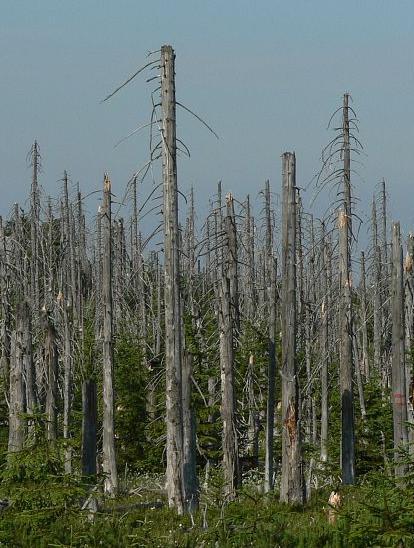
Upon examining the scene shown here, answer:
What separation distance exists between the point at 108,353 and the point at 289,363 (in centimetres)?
732

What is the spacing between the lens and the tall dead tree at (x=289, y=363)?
18688 millimetres

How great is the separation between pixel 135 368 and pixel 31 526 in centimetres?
2264

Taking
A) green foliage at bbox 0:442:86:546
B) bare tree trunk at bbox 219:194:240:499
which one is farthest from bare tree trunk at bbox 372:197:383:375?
green foliage at bbox 0:442:86:546

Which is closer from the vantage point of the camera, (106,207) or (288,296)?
(288,296)

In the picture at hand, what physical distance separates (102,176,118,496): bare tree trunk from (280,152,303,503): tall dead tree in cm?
625

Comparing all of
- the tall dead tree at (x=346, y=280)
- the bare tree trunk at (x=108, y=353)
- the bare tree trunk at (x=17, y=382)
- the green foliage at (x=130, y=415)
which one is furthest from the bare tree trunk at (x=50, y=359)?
the green foliage at (x=130, y=415)

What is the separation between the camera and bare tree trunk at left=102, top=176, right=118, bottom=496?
24.8 metres

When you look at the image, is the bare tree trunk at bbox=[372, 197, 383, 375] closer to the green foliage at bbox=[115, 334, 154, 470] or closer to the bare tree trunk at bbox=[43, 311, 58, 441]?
the green foliage at bbox=[115, 334, 154, 470]

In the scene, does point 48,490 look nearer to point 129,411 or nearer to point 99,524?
point 99,524

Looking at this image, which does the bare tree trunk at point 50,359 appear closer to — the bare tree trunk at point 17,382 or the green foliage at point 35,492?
the bare tree trunk at point 17,382

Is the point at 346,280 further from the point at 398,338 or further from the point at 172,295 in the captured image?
the point at 172,295

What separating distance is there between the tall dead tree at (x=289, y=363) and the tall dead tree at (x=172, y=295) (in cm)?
372

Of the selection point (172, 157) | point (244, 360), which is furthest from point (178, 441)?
point (244, 360)

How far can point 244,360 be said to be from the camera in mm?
31797
